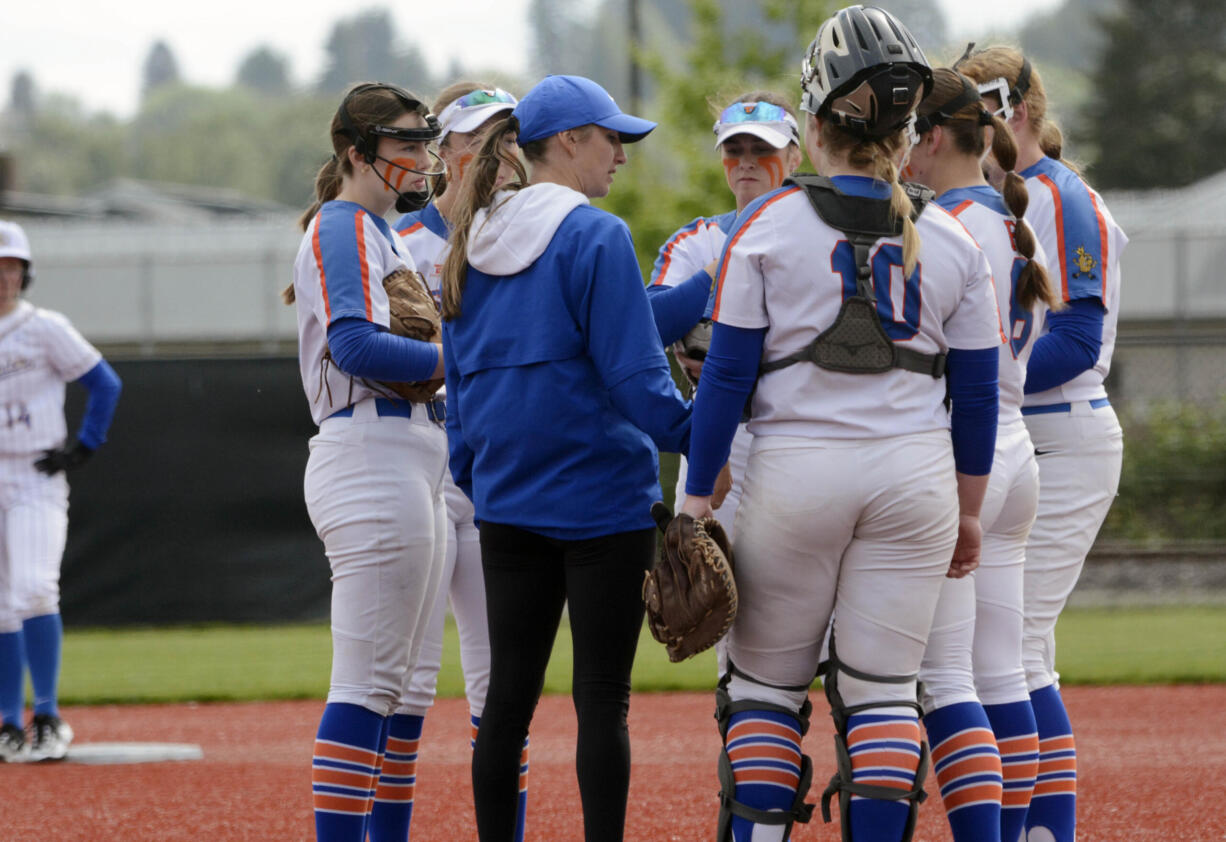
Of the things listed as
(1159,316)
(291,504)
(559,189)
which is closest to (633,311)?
(559,189)

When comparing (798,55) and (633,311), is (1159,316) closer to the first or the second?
(798,55)

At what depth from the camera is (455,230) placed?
12.6 ft

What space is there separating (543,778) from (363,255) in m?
3.05

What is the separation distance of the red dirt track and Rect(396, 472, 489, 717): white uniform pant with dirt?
2.95ft

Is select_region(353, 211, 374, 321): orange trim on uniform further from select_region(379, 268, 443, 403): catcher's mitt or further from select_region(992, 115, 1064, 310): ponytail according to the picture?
select_region(992, 115, 1064, 310): ponytail

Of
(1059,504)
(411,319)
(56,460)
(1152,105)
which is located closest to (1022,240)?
(1059,504)

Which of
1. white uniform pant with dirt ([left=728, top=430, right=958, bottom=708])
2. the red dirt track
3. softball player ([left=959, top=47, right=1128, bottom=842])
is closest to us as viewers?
white uniform pant with dirt ([left=728, top=430, right=958, bottom=708])

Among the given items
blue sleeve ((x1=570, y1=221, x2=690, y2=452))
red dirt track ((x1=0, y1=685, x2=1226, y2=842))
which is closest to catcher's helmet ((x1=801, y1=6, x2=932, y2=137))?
blue sleeve ((x1=570, y1=221, x2=690, y2=452))

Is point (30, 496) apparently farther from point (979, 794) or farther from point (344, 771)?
point (979, 794)

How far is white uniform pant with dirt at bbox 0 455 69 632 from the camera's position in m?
7.04

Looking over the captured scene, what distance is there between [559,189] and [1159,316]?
71.4ft

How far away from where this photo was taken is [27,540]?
23.2 ft

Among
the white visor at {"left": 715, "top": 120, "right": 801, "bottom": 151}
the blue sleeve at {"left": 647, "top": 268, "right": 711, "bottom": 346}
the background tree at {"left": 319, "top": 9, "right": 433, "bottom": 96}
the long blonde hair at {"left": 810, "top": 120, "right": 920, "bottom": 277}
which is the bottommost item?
the blue sleeve at {"left": 647, "top": 268, "right": 711, "bottom": 346}

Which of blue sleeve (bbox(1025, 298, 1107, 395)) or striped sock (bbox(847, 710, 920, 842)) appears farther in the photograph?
blue sleeve (bbox(1025, 298, 1107, 395))
